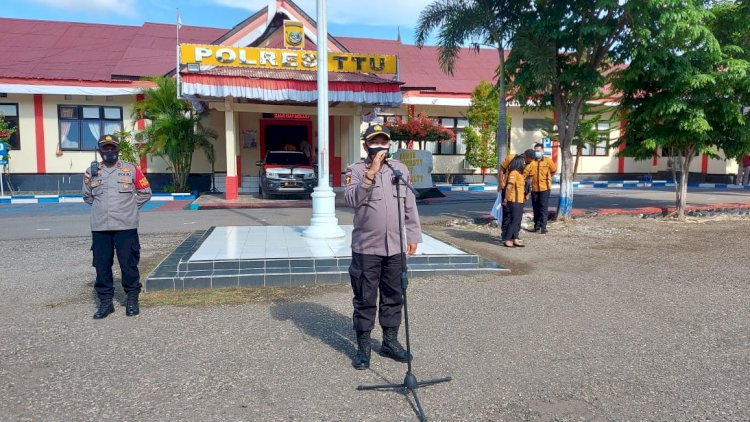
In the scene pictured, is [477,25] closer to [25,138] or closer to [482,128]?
[482,128]

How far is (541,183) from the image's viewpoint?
10.4 m

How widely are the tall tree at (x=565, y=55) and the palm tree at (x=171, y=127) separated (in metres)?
11.8

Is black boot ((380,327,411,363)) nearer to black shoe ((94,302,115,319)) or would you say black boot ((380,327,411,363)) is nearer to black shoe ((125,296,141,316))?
black shoe ((125,296,141,316))

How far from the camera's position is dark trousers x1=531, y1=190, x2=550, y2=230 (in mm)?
10453

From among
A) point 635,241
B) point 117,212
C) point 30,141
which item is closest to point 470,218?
→ point 635,241

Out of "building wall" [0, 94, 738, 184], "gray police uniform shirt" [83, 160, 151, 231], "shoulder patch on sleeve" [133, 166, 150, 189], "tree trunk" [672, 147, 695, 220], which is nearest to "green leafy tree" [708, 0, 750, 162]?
"tree trunk" [672, 147, 695, 220]

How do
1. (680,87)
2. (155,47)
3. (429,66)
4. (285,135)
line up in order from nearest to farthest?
1. (680,87)
2. (285,135)
3. (155,47)
4. (429,66)

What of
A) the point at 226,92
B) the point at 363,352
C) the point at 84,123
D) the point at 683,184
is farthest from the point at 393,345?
the point at 84,123

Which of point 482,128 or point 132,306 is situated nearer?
point 132,306

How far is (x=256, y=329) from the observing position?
4910 mm

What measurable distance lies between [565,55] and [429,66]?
14.9 meters

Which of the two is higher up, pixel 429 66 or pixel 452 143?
pixel 429 66

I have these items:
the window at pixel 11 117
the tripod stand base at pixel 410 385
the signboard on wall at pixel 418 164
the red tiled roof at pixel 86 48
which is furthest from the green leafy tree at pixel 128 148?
the tripod stand base at pixel 410 385

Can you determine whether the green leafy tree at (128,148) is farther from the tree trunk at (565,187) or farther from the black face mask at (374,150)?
the black face mask at (374,150)
